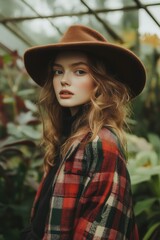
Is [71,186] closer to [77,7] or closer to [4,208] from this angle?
[4,208]

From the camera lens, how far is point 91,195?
1.27 metres

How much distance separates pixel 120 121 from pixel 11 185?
3.85 ft

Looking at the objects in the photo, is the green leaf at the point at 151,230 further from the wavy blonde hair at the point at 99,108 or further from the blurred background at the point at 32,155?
the wavy blonde hair at the point at 99,108

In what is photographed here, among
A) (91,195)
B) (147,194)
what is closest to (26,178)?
(147,194)

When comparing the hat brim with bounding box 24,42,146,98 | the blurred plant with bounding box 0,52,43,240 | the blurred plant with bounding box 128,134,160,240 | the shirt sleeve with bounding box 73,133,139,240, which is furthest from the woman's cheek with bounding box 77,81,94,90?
the blurred plant with bounding box 0,52,43,240

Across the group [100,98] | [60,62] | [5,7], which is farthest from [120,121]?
[5,7]

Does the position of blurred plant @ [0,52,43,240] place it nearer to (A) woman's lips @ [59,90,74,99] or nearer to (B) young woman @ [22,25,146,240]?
(B) young woman @ [22,25,146,240]

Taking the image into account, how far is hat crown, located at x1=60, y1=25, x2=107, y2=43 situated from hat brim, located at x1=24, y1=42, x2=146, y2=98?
0.05m

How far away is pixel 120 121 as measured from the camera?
61.0 inches

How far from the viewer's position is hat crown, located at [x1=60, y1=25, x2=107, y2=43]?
1.51m

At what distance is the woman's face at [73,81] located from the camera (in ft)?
4.77

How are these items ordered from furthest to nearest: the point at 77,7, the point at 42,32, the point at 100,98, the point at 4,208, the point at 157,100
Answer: the point at 42,32 < the point at 157,100 < the point at 77,7 < the point at 4,208 < the point at 100,98

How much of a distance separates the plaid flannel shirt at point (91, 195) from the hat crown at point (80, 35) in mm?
384

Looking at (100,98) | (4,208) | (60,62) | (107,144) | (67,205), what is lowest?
(4,208)
